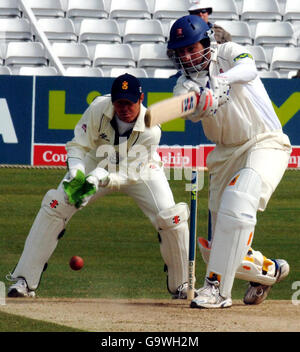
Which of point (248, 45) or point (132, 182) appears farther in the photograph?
point (248, 45)

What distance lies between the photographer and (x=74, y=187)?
20.3 feet

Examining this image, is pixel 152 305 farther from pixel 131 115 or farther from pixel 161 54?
pixel 161 54

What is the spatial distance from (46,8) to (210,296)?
10.7 m

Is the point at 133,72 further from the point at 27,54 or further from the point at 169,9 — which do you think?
the point at 169,9

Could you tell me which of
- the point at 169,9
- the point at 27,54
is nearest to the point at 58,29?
the point at 27,54

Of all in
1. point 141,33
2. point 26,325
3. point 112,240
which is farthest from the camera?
point 141,33

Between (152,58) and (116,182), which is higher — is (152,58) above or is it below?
above

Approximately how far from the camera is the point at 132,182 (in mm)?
6762

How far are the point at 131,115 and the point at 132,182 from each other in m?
0.59

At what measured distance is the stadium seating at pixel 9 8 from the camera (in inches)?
598

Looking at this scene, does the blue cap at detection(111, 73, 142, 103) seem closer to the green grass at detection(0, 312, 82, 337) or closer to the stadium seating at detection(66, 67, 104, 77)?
the green grass at detection(0, 312, 82, 337)

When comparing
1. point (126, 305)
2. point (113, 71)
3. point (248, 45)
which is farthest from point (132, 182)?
point (248, 45)
